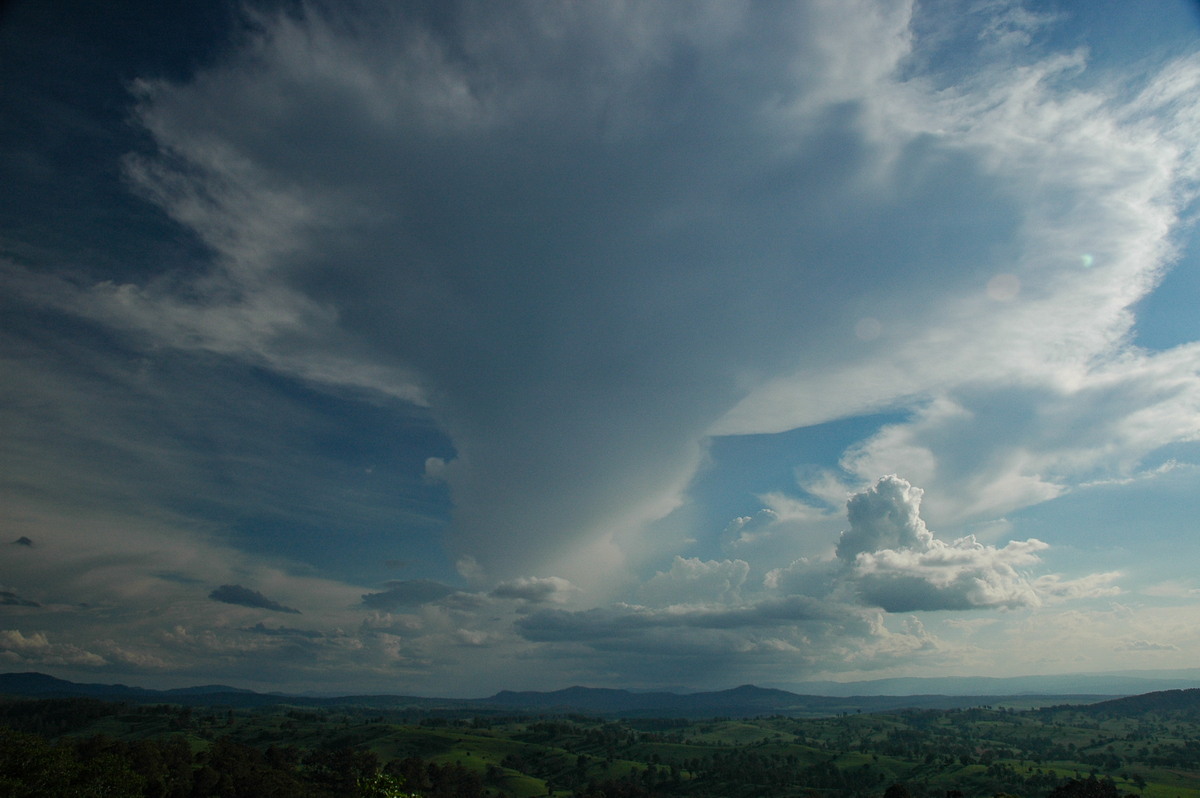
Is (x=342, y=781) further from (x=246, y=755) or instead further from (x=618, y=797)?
(x=618, y=797)

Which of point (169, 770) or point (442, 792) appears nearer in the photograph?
point (169, 770)

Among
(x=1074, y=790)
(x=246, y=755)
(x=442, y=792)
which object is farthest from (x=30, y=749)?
(x=1074, y=790)

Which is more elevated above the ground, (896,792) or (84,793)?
(84,793)

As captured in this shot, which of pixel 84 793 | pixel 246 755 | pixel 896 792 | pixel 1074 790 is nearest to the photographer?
pixel 84 793

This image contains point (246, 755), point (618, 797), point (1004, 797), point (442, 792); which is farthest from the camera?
point (618, 797)

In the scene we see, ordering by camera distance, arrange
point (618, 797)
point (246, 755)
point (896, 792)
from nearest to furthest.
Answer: point (896, 792), point (246, 755), point (618, 797)

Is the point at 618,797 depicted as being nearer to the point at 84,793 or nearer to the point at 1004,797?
the point at 1004,797

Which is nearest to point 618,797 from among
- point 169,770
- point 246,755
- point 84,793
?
point 246,755

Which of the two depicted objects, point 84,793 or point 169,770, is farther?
point 169,770

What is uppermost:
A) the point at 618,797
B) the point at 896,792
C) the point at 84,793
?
the point at 84,793
